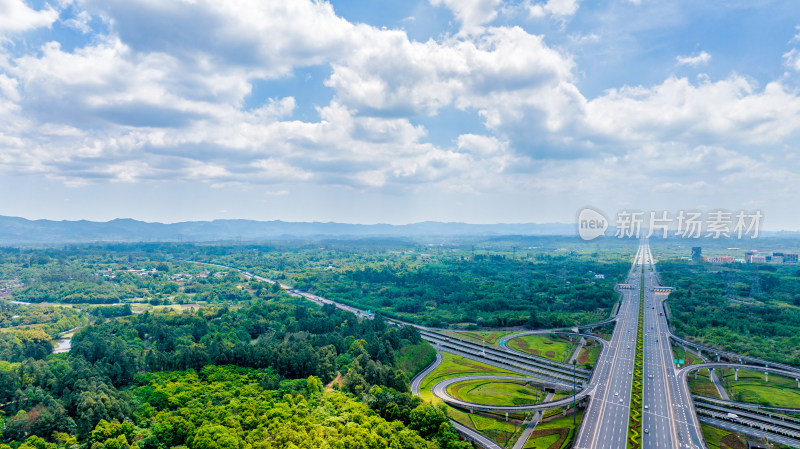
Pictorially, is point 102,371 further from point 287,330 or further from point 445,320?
point 445,320

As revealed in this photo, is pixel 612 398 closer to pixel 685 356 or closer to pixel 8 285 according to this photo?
pixel 685 356

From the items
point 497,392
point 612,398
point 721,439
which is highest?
point 612,398

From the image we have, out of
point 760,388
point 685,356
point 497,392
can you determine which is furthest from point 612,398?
point 685,356

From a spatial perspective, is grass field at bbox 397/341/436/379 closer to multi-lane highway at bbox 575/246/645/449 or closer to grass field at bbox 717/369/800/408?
multi-lane highway at bbox 575/246/645/449

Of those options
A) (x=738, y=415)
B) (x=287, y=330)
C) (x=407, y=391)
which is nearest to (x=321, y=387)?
(x=407, y=391)

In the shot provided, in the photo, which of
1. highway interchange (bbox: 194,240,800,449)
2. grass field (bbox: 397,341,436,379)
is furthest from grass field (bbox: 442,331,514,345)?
grass field (bbox: 397,341,436,379)
